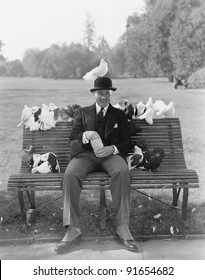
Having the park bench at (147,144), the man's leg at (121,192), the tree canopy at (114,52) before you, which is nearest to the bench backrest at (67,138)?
the park bench at (147,144)

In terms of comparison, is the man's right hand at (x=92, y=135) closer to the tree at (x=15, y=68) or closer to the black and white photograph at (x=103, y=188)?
the black and white photograph at (x=103, y=188)

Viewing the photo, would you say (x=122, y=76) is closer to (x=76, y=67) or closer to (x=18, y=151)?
(x=76, y=67)

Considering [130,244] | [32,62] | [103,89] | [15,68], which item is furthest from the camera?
[32,62]

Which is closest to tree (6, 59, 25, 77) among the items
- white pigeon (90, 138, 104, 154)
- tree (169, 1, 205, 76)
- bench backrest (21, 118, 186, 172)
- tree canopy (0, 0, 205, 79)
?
tree canopy (0, 0, 205, 79)

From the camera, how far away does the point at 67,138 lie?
4785 mm

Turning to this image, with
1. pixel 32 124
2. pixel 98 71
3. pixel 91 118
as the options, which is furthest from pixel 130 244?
pixel 98 71

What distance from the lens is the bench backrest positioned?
15.5 feet

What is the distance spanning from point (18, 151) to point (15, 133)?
194 cm

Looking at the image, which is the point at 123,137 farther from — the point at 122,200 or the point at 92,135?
the point at 122,200

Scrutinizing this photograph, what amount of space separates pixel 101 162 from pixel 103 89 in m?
0.70

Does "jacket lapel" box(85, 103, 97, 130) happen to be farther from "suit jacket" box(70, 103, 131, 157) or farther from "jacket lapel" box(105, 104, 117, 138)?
"jacket lapel" box(105, 104, 117, 138)
